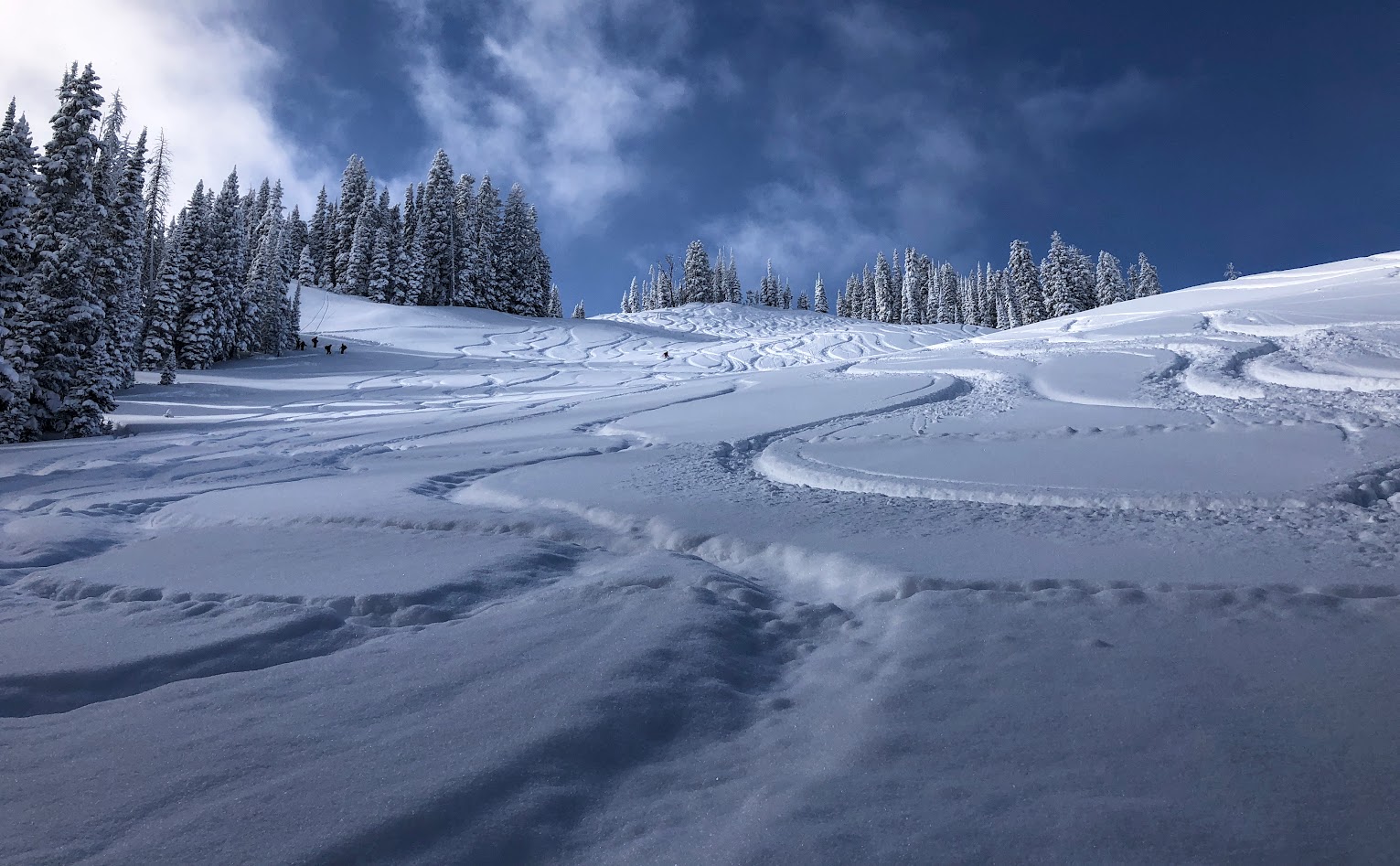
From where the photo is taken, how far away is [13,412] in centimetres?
1379

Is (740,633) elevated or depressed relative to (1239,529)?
depressed

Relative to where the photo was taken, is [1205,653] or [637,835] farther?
[1205,653]

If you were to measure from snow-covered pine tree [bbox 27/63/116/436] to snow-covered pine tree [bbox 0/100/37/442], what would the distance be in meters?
0.35

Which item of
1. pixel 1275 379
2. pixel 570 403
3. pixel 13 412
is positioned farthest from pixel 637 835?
pixel 13 412

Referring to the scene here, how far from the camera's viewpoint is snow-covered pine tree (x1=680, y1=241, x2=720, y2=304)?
255 ft

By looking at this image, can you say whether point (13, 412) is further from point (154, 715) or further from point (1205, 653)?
→ point (1205, 653)

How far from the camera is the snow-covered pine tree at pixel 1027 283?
55469mm

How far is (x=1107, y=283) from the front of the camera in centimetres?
6034

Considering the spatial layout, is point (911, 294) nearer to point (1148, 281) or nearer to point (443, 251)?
point (1148, 281)

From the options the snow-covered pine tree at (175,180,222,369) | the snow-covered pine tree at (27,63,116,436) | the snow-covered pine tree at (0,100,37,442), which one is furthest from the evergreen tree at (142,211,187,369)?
the snow-covered pine tree at (0,100,37,442)

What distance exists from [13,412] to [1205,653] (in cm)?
2018

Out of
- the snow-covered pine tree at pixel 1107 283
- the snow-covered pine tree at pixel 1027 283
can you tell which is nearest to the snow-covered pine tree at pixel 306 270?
the snow-covered pine tree at pixel 1027 283

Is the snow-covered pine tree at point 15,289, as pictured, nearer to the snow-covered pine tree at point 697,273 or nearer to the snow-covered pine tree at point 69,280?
the snow-covered pine tree at point 69,280

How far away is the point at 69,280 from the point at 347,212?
166 feet
